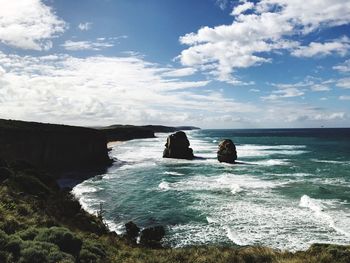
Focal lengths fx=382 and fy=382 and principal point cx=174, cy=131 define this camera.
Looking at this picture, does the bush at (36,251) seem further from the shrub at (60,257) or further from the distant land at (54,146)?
the distant land at (54,146)

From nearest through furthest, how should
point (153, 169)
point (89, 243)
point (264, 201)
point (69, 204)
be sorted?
point (89, 243)
point (69, 204)
point (264, 201)
point (153, 169)

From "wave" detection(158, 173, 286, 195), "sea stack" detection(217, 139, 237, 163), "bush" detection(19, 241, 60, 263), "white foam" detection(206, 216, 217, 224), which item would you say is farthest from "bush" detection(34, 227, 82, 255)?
"sea stack" detection(217, 139, 237, 163)

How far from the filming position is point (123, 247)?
65.4 ft

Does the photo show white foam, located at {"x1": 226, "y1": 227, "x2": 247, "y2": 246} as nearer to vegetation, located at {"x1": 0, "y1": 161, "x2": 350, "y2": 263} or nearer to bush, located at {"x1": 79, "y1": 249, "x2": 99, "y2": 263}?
vegetation, located at {"x1": 0, "y1": 161, "x2": 350, "y2": 263}

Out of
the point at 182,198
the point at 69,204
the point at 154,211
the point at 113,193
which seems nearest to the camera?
the point at 69,204

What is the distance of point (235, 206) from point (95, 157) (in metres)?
45.4

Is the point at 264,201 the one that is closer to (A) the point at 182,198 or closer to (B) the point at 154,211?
(A) the point at 182,198

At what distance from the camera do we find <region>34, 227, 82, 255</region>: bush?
1577cm

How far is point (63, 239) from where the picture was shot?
16.0m

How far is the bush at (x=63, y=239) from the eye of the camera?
1577cm

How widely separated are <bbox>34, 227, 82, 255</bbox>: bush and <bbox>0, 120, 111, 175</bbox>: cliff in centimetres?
3652

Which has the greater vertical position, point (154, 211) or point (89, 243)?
point (89, 243)

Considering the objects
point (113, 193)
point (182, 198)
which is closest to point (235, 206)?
point (182, 198)

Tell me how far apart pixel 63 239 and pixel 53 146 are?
50.2 meters
